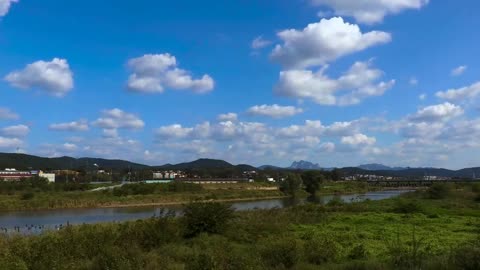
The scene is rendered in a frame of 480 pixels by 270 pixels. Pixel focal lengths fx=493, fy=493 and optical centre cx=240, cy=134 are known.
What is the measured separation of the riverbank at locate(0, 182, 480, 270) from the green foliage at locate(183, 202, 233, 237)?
0.18 feet

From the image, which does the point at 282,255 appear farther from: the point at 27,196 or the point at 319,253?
the point at 27,196

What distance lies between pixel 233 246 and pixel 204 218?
18.8ft

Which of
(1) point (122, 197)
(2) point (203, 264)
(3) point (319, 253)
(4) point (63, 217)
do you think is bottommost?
(4) point (63, 217)

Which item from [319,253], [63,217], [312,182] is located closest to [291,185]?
[312,182]

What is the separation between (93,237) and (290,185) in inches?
4578

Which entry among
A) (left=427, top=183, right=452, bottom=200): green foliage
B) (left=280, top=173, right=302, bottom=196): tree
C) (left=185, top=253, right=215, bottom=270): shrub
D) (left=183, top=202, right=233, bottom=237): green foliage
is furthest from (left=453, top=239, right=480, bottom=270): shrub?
(left=280, top=173, right=302, bottom=196): tree

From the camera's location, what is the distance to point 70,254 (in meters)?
18.0

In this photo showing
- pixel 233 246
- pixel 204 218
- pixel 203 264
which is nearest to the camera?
pixel 203 264

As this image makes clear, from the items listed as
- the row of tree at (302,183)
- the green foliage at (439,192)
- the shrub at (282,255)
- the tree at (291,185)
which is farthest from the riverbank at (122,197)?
the shrub at (282,255)

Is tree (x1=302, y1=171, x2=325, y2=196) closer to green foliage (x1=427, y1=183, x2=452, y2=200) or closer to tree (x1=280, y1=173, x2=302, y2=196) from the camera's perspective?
tree (x1=280, y1=173, x2=302, y2=196)

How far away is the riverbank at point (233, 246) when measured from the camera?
14398 millimetres

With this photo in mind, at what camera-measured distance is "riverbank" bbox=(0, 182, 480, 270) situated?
14398 millimetres

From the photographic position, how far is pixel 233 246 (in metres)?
21.5

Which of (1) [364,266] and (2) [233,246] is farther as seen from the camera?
(2) [233,246]
